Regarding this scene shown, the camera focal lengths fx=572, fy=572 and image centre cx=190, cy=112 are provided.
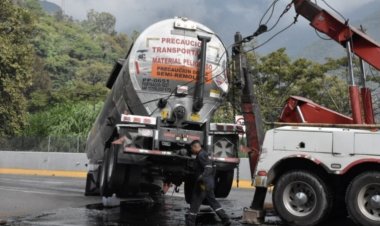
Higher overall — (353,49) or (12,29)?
(12,29)

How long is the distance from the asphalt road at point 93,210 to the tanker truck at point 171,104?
0.82 metres

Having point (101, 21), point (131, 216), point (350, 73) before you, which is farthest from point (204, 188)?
point (101, 21)

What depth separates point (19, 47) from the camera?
118 ft

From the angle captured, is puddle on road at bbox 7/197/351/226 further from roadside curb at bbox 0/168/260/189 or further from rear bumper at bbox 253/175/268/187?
roadside curb at bbox 0/168/260/189

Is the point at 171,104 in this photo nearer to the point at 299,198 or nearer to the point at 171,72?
the point at 171,72

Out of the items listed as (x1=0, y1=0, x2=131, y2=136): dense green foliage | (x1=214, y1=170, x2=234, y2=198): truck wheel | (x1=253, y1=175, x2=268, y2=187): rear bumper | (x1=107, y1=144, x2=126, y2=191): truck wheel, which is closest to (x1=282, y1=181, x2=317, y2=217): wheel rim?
(x1=253, y1=175, x2=268, y2=187): rear bumper

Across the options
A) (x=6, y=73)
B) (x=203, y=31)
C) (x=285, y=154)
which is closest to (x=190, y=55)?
(x=203, y=31)

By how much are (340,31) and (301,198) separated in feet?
10.9

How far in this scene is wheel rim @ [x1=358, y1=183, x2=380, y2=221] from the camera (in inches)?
351

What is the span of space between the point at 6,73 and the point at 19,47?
204 cm

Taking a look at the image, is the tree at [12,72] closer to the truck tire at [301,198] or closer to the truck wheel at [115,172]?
the truck wheel at [115,172]

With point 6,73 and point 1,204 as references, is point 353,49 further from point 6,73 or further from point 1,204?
point 6,73

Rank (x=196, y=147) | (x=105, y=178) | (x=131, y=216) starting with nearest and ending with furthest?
(x=196, y=147) → (x=131, y=216) → (x=105, y=178)

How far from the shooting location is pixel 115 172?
11.3 metres
